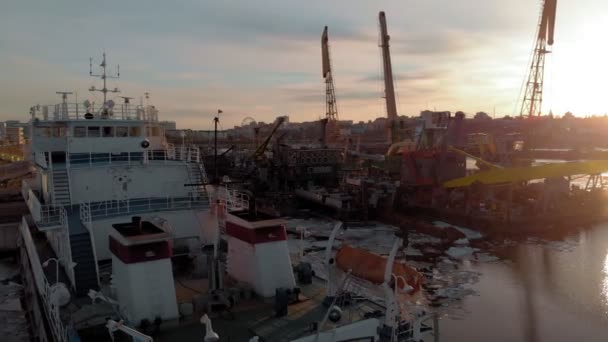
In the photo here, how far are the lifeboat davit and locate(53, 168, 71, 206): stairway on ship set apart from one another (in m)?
9.40

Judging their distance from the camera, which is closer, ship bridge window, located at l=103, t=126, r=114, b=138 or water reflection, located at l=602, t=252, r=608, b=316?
ship bridge window, located at l=103, t=126, r=114, b=138

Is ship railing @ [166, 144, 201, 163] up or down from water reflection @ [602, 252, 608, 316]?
up

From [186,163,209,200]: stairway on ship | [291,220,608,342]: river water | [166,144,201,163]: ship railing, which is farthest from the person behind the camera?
[166,144,201,163]: ship railing

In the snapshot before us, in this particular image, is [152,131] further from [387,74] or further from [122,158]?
[387,74]

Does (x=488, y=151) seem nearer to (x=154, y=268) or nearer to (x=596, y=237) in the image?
(x=596, y=237)

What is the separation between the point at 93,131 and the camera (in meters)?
16.9

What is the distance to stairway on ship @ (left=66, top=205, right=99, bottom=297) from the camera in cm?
1105

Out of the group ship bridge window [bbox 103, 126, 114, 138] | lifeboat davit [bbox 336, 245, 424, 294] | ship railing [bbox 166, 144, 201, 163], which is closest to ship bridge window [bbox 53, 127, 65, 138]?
ship bridge window [bbox 103, 126, 114, 138]

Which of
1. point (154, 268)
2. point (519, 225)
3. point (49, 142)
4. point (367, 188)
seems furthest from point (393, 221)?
point (154, 268)

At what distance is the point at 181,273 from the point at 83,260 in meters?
2.66

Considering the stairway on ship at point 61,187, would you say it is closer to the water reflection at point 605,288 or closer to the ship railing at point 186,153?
the ship railing at point 186,153

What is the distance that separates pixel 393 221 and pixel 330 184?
539 inches

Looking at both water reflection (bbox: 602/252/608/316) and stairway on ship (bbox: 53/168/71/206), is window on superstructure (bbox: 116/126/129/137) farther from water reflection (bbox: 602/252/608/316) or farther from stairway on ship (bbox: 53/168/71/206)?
water reflection (bbox: 602/252/608/316)

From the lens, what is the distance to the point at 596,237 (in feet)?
98.0
